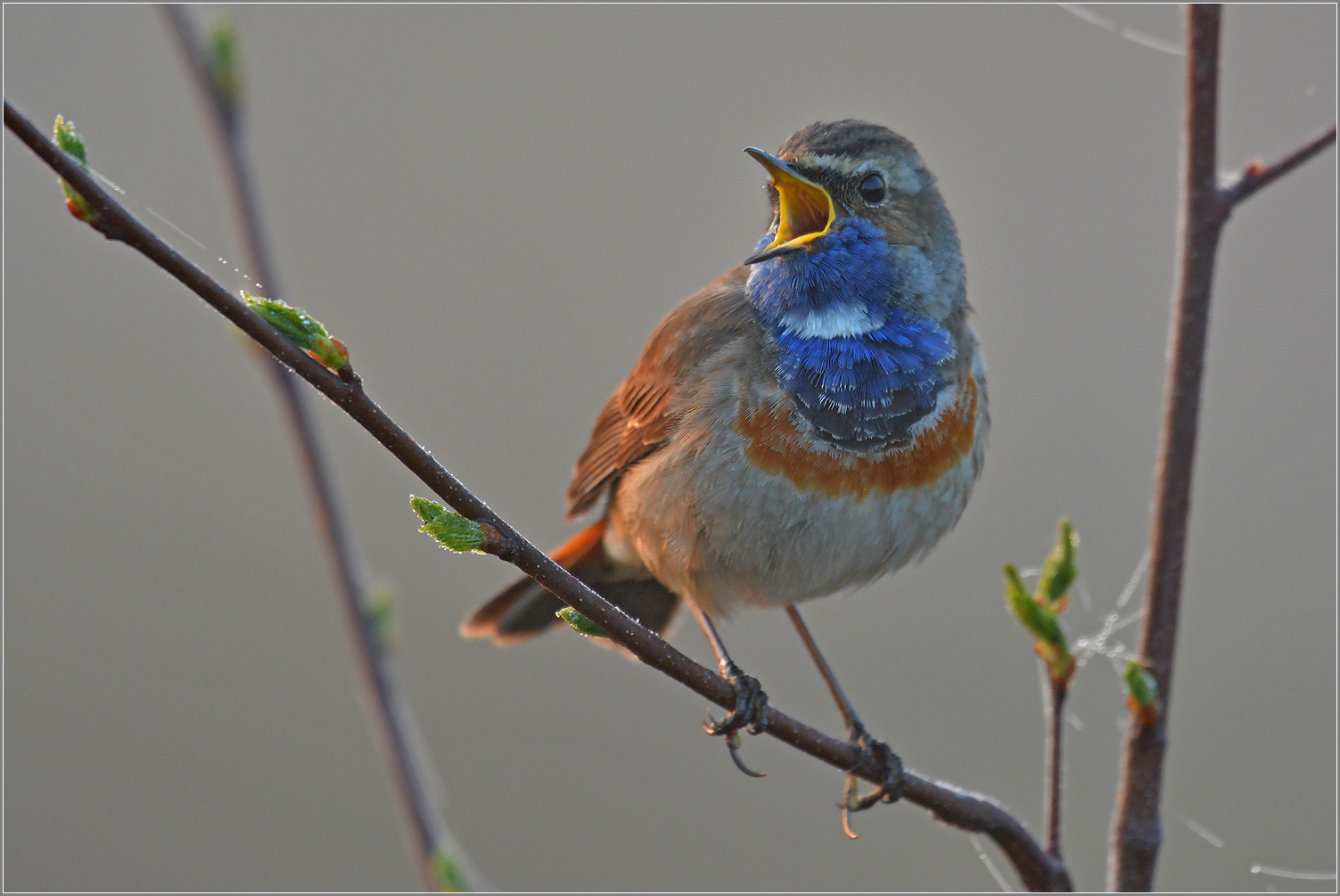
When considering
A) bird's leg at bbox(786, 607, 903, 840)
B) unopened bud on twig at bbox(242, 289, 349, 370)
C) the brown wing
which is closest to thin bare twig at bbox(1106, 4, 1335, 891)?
bird's leg at bbox(786, 607, 903, 840)

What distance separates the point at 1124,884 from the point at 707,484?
116 centimetres

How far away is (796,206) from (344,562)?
1.35 metres

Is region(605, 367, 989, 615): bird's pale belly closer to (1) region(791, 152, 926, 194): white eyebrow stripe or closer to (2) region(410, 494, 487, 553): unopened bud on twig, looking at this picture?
(1) region(791, 152, 926, 194): white eyebrow stripe

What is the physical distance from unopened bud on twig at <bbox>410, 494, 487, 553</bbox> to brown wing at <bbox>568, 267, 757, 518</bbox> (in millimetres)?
1318

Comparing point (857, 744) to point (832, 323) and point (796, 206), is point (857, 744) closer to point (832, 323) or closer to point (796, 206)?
point (832, 323)

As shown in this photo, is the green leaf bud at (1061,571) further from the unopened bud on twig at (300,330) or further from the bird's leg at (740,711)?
the unopened bud on twig at (300,330)

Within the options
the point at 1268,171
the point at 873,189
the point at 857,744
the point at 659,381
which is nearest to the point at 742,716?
the point at 857,744

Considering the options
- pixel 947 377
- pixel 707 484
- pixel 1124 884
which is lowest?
pixel 1124 884

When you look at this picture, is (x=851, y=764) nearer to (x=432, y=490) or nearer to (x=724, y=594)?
(x=724, y=594)

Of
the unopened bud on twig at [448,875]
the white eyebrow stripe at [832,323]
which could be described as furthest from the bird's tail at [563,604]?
the unopened bud on twig at [448,875]

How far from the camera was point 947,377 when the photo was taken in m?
2.84

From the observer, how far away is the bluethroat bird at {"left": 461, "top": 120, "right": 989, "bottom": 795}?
105 inches

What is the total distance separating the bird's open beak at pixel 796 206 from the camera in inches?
105

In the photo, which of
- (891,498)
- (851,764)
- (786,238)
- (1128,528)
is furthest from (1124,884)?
(1128,528)
